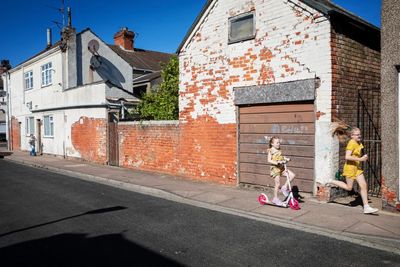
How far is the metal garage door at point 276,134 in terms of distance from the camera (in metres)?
8.27

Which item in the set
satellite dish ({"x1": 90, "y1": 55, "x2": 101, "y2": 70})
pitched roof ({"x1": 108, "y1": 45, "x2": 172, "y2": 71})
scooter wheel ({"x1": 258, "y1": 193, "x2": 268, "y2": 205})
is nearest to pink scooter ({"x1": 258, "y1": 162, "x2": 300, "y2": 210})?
scooter wheel ({"x1": 258, "y1": 193, "x2": 268, "y2": 205})

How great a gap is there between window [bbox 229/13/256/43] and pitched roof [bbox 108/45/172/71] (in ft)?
49.3

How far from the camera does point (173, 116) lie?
15.0 m

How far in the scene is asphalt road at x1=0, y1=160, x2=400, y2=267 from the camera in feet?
15.6

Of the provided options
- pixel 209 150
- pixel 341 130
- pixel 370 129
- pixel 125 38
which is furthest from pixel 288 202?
pixel 125 38

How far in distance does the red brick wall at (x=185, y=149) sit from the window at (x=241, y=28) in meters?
2.51

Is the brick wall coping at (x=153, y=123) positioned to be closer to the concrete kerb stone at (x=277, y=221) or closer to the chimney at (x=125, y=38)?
the concrete kerb stone at (x=277, y=221)

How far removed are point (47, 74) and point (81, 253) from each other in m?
19.6

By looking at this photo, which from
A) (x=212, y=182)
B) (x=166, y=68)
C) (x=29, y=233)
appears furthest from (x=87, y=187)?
(x=166, y=68)

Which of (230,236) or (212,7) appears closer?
(230,236)

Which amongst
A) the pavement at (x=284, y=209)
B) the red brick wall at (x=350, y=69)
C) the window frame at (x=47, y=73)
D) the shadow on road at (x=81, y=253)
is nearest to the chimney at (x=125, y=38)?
the window frame at (x=47, y=73)

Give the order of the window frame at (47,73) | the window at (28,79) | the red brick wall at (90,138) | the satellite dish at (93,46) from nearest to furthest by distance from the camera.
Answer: the red brick wall at (90,138)
the satellite dish at (93,46)
the window frame at (47,73)
the window at (28,79)

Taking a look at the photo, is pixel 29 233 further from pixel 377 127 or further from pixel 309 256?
pixel 377 127

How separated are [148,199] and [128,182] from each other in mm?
2282
